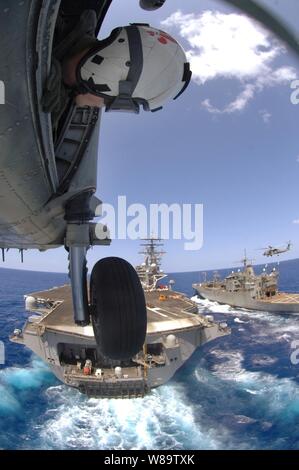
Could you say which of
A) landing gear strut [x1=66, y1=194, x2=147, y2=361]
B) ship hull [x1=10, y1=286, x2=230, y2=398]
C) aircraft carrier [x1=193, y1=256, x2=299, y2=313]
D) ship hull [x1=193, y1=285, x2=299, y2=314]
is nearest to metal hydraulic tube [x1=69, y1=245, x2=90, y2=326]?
landing gear strut [x1=66, y1=194, x2=147, y2=361]

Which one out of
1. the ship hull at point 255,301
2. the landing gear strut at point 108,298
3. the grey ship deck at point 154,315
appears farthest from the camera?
the ship hull at point 255,301

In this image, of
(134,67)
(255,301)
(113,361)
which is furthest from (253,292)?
(134,67)

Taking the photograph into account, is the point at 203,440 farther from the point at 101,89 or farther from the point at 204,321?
the point at 101,89

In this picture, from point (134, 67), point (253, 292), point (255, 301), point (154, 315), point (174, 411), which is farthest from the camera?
point (253, 292)

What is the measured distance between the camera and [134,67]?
2.89 meters

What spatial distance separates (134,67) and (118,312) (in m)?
4.03

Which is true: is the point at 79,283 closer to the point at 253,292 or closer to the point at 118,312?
the point at 118,312

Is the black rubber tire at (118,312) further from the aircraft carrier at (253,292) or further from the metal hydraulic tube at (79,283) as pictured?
the aircraft carrier at (253,292)

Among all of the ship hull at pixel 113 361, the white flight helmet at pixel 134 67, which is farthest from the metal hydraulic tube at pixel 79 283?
the ship hull at pixel 113 361

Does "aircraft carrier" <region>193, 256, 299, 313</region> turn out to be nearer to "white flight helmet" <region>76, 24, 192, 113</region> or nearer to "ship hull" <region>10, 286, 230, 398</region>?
"ship hull" <region>10, 286, 230, 398</region>

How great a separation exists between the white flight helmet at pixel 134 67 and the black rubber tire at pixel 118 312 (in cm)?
352

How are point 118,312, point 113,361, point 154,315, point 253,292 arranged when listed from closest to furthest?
point 118,312, point 113,361, point 154,315, point 253,292

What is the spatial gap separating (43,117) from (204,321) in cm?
2790

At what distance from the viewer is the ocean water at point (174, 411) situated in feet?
64.3
